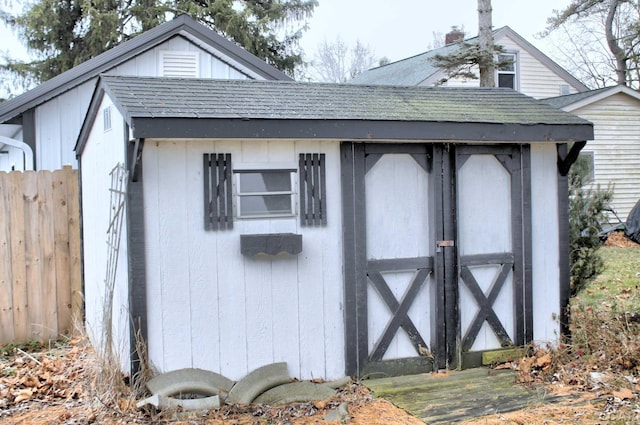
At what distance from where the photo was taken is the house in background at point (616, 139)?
17.0m

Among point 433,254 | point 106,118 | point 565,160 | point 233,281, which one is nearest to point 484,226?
point 433,254

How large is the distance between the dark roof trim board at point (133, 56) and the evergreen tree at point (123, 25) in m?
9.45

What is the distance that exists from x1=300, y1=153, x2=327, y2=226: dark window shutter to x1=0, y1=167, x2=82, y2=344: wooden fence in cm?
279

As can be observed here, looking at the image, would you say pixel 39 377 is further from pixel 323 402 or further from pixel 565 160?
pixel 565 160

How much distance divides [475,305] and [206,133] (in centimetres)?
291

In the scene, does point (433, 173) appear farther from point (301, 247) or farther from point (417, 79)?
point (417, 79)

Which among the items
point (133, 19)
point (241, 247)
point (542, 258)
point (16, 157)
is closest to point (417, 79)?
point (133, 19)

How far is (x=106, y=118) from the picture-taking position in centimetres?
577

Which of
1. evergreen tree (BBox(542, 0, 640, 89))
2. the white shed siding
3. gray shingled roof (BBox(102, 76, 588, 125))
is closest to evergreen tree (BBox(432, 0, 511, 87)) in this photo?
gray shingled roof (BBox(102, 76, 588, 125))

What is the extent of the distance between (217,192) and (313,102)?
→ 3.92ft

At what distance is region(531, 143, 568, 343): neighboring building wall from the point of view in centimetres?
627

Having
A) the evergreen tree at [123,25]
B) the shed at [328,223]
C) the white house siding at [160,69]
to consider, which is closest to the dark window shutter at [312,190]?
the shed at [328,223]

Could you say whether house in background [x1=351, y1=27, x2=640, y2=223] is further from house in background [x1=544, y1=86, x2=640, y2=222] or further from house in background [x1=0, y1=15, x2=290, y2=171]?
house in background [x1=0, y1=15, x2=290, y2=171]

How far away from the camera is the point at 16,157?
36.7 ft
